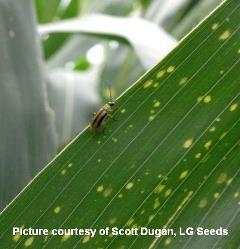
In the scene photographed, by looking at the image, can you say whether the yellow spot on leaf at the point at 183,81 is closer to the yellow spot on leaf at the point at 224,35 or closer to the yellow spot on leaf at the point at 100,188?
the yellow spot on leaf at the point at 224,35

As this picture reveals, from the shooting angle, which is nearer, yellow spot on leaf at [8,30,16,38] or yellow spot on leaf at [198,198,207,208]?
yellow spot on leaf at [198,198,207,208]

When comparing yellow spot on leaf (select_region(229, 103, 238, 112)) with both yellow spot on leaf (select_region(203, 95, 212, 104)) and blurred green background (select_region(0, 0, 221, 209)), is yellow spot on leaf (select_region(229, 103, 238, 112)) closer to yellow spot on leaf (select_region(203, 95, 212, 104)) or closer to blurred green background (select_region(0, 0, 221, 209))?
yellow spot on leaf (select_region(203, 95, 212, 104))

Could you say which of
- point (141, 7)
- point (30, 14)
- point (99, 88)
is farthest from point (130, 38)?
point (141, 7)

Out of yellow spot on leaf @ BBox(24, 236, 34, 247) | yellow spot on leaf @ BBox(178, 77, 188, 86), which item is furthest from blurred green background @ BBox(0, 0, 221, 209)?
yellow spot on leaf @ BBox(178, 77, 188, 86)

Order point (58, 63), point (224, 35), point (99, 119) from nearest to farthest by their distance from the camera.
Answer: point (224, 35), point (99, 119), point (58, 63)

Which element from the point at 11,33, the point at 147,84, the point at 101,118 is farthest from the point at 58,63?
the point at 147,84

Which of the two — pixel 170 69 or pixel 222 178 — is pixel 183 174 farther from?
pixel 170 69

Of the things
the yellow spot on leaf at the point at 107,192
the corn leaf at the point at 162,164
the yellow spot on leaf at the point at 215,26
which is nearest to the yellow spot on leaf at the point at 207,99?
the corn leaf at the point at 162,164

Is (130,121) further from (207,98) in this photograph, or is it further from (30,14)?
(30,14)

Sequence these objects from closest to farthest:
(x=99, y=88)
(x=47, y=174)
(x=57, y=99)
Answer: (x=47, y=174)
(x=57, y=99)
(x=99, y=88)

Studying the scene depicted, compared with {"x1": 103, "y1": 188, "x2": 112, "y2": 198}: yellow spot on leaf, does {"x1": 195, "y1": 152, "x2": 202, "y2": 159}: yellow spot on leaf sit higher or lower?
higher

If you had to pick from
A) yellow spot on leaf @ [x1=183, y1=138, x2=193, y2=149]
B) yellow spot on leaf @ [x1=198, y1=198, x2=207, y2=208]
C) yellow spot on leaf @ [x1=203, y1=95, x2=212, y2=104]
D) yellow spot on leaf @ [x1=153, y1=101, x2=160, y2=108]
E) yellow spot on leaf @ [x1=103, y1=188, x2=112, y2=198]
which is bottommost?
yellow spot on leaf @ [x1=198, y1=198, x2=207, y2=208]
